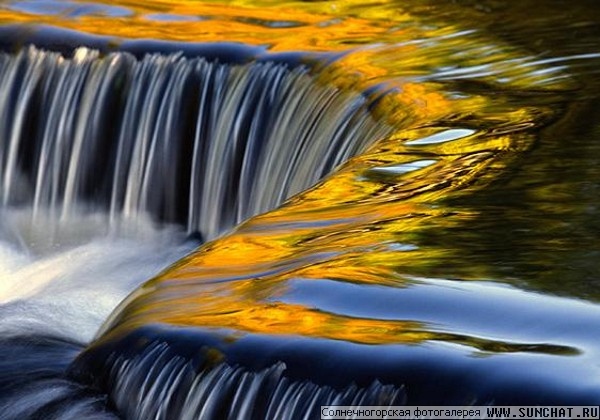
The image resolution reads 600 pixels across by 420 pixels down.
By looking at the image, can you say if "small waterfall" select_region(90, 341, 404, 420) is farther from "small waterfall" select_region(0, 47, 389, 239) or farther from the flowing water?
"small waterfall" select_region(0, 47, 389, 239)

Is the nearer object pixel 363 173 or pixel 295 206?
pixel 295 206

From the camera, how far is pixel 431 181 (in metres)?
5.03

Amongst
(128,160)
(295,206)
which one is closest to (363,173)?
(295,206)

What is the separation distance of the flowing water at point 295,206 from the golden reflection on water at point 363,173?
1 centimetres

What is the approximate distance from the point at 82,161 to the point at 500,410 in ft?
14.9

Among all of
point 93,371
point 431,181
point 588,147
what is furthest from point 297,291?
point 588,147

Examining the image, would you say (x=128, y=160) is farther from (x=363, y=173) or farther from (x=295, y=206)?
(x=295, y=206)

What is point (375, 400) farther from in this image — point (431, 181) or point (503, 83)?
point (503, 83)

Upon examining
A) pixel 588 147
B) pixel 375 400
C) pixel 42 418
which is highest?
pixel 588 147

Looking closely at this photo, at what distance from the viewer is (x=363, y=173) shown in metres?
5.20

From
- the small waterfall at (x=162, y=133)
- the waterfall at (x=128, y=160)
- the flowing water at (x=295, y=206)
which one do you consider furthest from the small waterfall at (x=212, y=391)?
the small waterfall at (x=162, y=133)

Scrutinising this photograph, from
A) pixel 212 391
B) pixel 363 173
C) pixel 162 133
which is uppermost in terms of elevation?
pixel 363 173

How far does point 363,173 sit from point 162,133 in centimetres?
243

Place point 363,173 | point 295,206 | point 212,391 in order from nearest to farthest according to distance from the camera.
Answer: point 212,391, point 295,206, point 363,173
